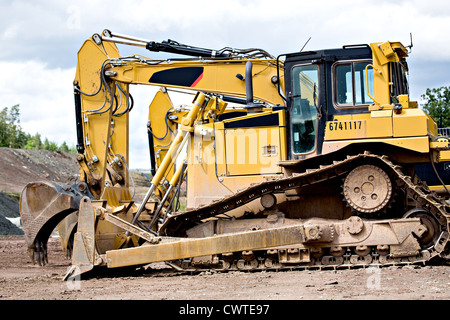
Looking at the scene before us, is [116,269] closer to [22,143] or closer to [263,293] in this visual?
[263,293]

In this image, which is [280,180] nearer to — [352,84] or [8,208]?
[352,84]

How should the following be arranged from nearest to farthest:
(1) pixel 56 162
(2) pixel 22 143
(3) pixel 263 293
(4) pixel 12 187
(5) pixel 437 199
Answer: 1. (3) pixel 263 293
2. (5) pixel 437 199
3. (4) pixel 12 187
4. (1) pixel 56 162
5. (2) pixel 22 143

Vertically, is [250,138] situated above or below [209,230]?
above

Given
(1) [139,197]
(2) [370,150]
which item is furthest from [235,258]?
(1) [139,197]

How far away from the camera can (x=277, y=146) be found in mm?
10750

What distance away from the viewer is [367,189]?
969 cm

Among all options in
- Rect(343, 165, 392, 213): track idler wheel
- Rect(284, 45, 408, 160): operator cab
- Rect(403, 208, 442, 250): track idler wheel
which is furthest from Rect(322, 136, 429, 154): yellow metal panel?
Rect(403, 208, 442, 250): track idler wheel

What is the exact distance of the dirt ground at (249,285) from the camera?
24.6 feet

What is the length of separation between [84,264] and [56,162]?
45.9 metres

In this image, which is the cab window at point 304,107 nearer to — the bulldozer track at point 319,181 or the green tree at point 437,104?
the bulldozer track at point 319,181

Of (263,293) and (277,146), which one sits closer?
(263,293)

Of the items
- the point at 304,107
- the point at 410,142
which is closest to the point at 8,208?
the point at 304,107

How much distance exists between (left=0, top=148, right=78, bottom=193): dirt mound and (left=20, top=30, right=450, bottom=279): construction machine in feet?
102

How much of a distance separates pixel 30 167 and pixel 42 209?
133ft
